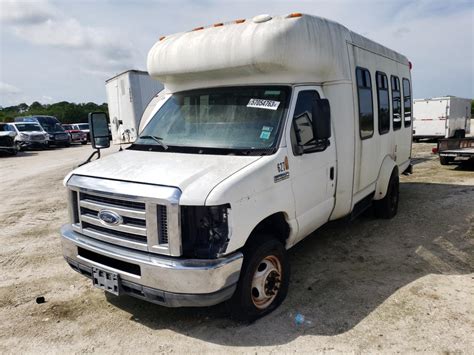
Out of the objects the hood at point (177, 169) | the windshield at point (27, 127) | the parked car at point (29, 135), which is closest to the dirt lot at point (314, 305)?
the hood at point (177, 169)

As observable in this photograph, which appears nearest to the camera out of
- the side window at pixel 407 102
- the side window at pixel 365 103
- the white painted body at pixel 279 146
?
the white painted body at pixel 279 146

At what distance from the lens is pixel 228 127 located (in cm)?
414

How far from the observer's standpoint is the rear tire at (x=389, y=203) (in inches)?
271

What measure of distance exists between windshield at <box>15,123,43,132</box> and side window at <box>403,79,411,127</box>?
22834mm

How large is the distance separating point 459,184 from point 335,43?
7105 mm

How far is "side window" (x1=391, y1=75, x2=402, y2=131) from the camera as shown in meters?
7.14

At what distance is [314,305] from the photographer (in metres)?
4.09

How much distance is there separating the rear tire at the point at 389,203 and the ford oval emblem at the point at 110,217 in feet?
16.0

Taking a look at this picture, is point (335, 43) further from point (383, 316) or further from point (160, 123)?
point (383, 316)

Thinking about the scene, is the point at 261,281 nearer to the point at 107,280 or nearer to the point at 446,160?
the point at 107,280

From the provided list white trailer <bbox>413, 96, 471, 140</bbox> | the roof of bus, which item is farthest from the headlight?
white trailer <bbox>413, 96, 471, 140</bbox>

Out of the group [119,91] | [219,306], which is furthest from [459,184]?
[119,91]

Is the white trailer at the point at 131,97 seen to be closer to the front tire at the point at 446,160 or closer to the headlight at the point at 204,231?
the front tire at the point at 446,160

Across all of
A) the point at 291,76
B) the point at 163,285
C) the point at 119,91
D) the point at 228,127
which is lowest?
the point at 163,285
